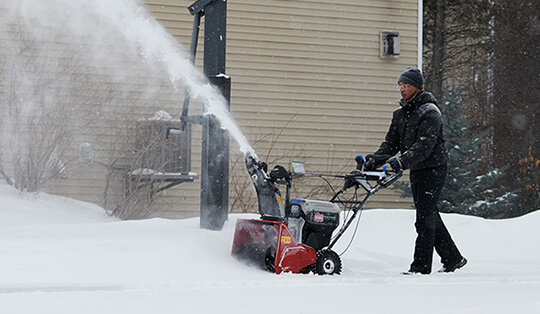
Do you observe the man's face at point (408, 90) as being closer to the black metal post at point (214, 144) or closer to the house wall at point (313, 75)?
the black metal post at point (214, 144)

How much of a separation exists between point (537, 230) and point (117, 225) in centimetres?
441

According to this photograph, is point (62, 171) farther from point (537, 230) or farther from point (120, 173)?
point (537, 230)

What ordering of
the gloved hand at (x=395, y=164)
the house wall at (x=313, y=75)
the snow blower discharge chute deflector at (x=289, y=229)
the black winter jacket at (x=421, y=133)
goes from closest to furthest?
the snow blower discharge chute deflector at (x=289, y=229)
the gloved hand at (x=395, y=164)
the black winter jacket at (x=421, y=133)
the house wall at (x=313, y=75)

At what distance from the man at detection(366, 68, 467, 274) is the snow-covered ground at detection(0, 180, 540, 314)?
0.28m

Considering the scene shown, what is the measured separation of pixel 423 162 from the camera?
19.4ft

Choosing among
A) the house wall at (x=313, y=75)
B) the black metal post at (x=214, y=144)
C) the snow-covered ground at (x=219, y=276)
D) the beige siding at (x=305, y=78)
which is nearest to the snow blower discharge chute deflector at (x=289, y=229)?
the snow-covered ground at (x=219, y=276)

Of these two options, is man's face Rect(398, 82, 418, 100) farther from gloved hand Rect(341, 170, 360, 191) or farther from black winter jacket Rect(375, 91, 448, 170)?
gloved hand Rect(341, 170, 360, 191)

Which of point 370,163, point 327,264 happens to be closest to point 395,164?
point 370,163

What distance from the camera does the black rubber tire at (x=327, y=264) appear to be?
543 centimetres

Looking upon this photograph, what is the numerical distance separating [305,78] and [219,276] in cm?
816

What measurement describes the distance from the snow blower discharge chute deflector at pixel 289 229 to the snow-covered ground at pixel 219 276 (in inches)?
5.4

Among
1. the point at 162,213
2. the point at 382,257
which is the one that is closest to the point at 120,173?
the point at 162,213

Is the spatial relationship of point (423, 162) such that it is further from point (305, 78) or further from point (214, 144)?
point (305, 78)

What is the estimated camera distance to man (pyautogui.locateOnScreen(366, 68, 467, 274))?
5.80m
